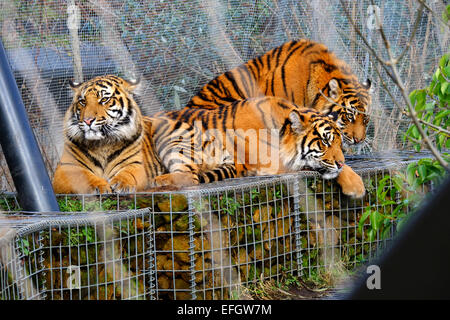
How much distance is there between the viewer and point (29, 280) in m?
2.02

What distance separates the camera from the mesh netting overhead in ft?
11.6

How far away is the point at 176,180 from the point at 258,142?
1.92 feet

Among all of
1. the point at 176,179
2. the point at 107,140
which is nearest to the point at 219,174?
the point at 176,179

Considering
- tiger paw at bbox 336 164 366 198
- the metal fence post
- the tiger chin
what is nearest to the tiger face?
tiger paw at bbox 336 164 366 198

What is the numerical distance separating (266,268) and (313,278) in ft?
1.17

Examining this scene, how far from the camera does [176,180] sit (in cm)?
310

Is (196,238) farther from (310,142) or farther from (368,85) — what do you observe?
(368,85)

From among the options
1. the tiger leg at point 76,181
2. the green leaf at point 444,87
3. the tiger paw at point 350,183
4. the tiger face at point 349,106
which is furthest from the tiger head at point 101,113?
the green leaf at point 444,87

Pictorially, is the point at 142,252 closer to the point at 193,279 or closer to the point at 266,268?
the point at 193,279

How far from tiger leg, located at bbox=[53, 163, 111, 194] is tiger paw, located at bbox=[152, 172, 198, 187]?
0.25 m

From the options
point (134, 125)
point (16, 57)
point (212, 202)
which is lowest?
point (212, 202)

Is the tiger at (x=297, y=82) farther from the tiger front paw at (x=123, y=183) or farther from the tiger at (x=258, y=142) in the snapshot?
the tiger front paw at (x=123, y=183)
